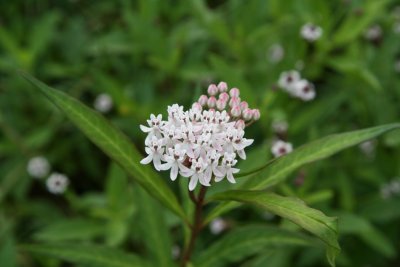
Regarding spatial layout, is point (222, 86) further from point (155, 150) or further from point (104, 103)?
point (104, 103)

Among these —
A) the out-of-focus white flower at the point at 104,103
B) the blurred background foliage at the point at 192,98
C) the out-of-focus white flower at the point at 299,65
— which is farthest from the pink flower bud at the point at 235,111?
the out-of-focus white flower at the point at 104,103

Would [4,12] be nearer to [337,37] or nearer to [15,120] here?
[15,120]

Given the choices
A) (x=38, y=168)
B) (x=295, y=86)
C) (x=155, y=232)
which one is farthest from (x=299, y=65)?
(x=38, y=168)

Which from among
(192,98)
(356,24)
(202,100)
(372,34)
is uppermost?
(372,34)

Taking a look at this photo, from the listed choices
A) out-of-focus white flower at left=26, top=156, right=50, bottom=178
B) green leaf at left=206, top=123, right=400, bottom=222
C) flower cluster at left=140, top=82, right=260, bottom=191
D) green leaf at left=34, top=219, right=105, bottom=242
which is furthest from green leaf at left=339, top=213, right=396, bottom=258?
out-of-focus white flower at left=26, top=156, right=50, bottom=178

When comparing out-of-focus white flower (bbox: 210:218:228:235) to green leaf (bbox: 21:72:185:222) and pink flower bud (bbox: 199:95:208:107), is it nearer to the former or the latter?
green leaf (bbox: 21:72:185:222)

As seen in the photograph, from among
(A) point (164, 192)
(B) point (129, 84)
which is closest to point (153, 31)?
(B) point (129, 84)

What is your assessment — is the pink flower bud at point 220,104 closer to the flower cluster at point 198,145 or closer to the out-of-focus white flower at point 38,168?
the flower cluster at point 198,145
